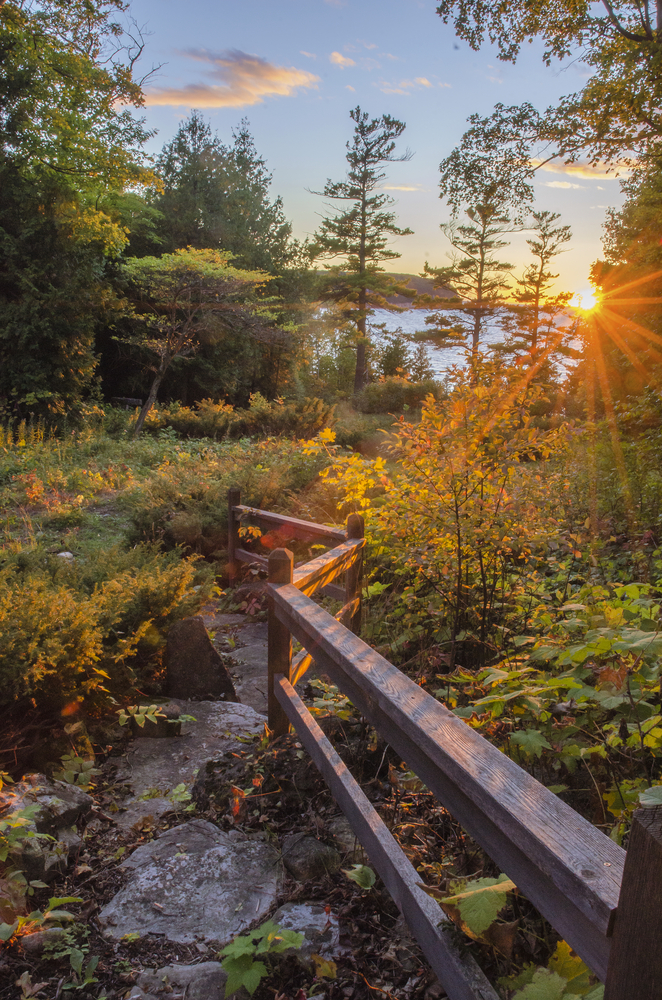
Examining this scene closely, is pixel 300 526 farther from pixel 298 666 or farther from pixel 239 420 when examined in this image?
pixel 239 420

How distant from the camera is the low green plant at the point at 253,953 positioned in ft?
5.60

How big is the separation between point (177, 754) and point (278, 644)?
108 cm

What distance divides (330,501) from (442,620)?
3915mm

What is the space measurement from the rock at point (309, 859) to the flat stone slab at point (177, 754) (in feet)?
2.99

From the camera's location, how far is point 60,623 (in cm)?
341

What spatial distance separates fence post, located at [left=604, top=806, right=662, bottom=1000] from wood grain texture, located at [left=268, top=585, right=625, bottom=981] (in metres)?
0.03

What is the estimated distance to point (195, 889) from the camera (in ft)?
7.48

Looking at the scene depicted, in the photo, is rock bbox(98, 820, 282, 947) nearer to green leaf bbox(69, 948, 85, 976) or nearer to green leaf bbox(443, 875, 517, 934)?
green leaf bbox(69, 948, 85, 976)

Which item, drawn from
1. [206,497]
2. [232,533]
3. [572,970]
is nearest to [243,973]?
[572,970]

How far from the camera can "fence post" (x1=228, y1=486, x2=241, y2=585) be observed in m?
6.99

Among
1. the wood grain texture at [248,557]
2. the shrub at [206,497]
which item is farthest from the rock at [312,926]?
the shrub at [206,497]

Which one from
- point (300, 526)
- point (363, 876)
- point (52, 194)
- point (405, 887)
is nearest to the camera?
point (405, 887)

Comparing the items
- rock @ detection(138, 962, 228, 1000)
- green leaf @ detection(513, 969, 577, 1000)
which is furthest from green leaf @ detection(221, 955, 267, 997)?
green leaf @ detection(513, 969, 577, 1000)

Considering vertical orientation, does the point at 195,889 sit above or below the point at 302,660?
below
